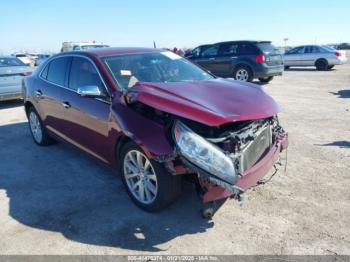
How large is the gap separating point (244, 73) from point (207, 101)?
10693 millimetres

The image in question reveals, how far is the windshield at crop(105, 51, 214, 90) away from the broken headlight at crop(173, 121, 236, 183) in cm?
134

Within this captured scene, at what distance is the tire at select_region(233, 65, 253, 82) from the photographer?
13.5m

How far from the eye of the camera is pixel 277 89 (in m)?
12.7

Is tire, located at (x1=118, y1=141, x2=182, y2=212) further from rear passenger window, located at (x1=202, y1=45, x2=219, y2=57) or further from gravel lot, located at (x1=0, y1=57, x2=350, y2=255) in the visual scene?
rear passenger window, located at (x1=202, y1=45, x2=219, y2=57)

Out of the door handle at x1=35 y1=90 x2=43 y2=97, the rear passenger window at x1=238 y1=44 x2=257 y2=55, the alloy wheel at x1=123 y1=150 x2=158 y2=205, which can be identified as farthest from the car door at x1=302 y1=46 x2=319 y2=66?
the alloy wheel at x1=123 y1=150 x2=158 y2=205

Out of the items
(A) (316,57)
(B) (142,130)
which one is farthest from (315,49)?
→ (B) (142,130)

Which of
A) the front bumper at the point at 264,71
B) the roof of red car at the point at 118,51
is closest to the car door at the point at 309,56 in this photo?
the front bumper at the point at 264,71

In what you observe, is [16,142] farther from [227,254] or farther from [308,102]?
[308,102]

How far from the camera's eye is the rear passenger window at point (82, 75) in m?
4.27

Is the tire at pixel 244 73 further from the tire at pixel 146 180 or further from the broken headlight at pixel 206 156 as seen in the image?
the broken headlight at pixel 206 156

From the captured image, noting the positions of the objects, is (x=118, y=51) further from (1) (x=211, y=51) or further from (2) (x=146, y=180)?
(1) (x=211, y=51)

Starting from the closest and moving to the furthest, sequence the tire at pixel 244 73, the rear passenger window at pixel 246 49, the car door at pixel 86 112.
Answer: the car door at pixel 86 112
the rear passenger window at pixel 246 49
the tire at pixel 244 73

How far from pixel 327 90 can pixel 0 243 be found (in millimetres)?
11682

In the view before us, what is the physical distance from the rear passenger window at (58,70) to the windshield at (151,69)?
1.04 m
